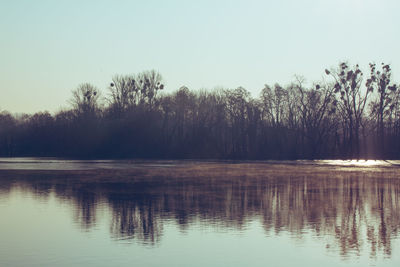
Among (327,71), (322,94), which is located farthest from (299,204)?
(322,94)

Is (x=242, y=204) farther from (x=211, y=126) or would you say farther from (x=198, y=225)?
(x=211, y=126)

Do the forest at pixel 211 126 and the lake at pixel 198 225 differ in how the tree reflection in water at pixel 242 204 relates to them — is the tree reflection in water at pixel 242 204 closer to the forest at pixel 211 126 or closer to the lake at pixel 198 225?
the lake at pixel 198 225

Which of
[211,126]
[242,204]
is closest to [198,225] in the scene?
[242,204]

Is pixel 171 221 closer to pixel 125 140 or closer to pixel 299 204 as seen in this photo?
pixel 299 204

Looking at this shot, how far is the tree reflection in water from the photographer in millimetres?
21562

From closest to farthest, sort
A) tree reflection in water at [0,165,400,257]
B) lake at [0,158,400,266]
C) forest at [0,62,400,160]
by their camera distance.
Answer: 1. lake at [0,158,400,266]
2. tree reflection in water at [0,165,400,257]
3. forest at [0,62,400,160]

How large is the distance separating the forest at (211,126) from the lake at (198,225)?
210 feet

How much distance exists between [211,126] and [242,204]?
271 ft

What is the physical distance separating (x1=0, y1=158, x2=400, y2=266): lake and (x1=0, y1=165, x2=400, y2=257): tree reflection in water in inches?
1.8

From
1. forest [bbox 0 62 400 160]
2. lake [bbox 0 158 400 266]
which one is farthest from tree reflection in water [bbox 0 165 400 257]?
forest [bbox 0 62 400 160]

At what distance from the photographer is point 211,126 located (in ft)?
367

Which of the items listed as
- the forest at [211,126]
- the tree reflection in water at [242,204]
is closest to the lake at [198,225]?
the tree reflection in water at [242,204]

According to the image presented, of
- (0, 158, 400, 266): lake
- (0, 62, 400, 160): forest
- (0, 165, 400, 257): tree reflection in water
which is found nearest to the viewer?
(0, 158, 400, 266): lake

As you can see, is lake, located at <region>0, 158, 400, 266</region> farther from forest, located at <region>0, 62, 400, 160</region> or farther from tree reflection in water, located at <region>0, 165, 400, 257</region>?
forest, located at <region>0, 62, 400, 160</region>
